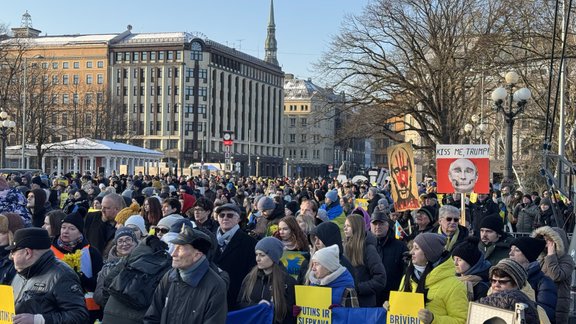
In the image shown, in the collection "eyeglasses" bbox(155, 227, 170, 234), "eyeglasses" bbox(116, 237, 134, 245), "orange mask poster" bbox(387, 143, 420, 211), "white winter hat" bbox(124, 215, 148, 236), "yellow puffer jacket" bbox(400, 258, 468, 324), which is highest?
"orange mask poster" bbox(387, 143, 420, 211)

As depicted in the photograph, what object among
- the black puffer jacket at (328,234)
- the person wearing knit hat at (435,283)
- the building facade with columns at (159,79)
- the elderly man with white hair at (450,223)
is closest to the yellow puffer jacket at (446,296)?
the person wearing knit hat at (435,283)

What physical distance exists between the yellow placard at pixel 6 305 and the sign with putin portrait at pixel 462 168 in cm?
880

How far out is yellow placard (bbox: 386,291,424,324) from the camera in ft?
21.3

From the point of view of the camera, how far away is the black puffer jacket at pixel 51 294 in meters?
5.65

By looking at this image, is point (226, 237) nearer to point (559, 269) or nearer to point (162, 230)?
point (162, 230)

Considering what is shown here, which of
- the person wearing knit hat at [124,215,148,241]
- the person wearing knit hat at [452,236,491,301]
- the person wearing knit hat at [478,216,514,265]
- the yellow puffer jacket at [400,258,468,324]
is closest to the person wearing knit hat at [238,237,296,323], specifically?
the yellow puffer jacket at [400,258,468,324]

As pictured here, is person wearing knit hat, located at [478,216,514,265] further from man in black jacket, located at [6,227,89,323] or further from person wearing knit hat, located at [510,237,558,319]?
man in black jacket, located at [6,227,89,323]

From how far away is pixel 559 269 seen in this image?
7.46 meters

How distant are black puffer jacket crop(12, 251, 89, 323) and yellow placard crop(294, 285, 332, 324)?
194 cm

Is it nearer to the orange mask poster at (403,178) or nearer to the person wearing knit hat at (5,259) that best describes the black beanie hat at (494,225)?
the person wearing knit hat at (5,259)

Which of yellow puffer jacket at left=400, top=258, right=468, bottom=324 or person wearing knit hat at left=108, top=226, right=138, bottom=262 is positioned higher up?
person wearing knit hat at left=108, top=226, right=138, bottom=262

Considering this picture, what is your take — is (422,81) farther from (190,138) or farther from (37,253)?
(190,138)

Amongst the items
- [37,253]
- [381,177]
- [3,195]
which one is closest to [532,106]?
[381,177]

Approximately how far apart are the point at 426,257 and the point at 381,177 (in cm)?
2457
